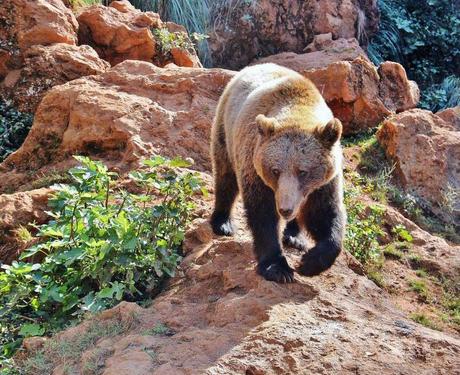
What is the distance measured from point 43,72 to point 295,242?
4.59 m

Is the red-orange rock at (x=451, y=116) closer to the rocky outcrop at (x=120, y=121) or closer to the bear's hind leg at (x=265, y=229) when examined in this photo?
the rocky outcrop at (x=120, y=121)

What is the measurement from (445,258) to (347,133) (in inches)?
136

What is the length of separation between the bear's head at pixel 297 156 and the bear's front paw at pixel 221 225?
2.99 feet

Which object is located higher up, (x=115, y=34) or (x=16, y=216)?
(x=115, y=34)

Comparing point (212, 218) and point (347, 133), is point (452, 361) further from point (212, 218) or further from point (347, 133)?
point (347, 133)

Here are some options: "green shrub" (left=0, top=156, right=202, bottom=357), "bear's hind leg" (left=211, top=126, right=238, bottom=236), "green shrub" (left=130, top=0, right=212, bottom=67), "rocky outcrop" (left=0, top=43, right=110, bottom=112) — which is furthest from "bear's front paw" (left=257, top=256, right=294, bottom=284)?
"green shrub" (left=130, top=0, right=212, bottom=67)

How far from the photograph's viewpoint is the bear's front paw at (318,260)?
430cm

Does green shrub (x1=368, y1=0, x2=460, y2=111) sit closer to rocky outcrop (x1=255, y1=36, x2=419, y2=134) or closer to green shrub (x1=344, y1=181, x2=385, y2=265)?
rocky outcrop (x1=255, y1=36, x2=419, y2=134)

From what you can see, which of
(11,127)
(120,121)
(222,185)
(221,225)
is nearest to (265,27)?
(11,127)

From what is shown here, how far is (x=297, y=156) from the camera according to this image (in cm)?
434

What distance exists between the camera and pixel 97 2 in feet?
32.6

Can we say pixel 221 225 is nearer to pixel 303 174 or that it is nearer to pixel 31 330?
pixel 303 174

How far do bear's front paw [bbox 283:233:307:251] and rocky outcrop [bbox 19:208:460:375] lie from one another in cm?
60

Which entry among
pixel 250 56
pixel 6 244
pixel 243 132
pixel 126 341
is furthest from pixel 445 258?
pixel 250 56
